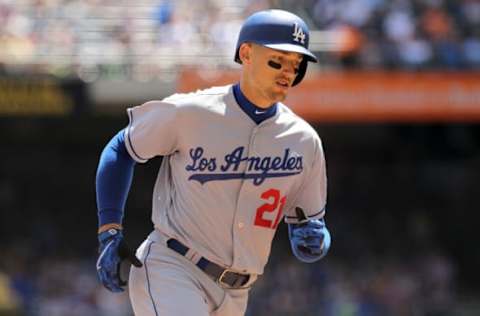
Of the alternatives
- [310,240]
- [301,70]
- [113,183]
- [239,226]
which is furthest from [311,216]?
[113,183]

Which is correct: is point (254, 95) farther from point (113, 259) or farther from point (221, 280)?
point (113, 259)

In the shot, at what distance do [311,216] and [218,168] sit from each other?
1.52 feet

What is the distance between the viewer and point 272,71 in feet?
14.8

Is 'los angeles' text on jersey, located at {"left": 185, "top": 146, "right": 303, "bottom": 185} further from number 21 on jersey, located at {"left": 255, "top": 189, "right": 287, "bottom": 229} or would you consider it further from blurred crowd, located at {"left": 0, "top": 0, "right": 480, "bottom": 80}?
blurred crowd, located at {"left": 0, "top": 0, "right": 480, "bottom": 80}

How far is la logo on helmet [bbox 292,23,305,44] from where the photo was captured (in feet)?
14.8

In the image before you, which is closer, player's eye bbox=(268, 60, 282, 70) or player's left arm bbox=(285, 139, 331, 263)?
player's eye bbox=(268, 60, 282, 70)

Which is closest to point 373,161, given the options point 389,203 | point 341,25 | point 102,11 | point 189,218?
point 389,203

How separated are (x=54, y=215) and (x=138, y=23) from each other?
3.51 metres

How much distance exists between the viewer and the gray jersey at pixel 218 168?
4.51 m

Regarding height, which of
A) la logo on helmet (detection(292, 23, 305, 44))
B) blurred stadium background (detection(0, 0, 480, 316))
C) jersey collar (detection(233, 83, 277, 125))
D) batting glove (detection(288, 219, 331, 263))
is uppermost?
la logo on helmet (detection(292, 23, 305, 44))

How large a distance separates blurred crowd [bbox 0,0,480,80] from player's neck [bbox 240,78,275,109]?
819cm

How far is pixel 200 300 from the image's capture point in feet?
14.5

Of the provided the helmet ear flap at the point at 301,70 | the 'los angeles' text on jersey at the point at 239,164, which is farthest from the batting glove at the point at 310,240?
the helmet ear flap at the point at 301,70

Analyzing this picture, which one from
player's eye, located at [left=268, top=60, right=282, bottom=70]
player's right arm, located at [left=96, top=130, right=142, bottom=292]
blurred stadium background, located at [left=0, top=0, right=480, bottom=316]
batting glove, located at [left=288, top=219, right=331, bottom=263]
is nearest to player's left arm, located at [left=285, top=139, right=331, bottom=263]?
batting glove, located at [left=288, top=219, right=331, bottom=263]
